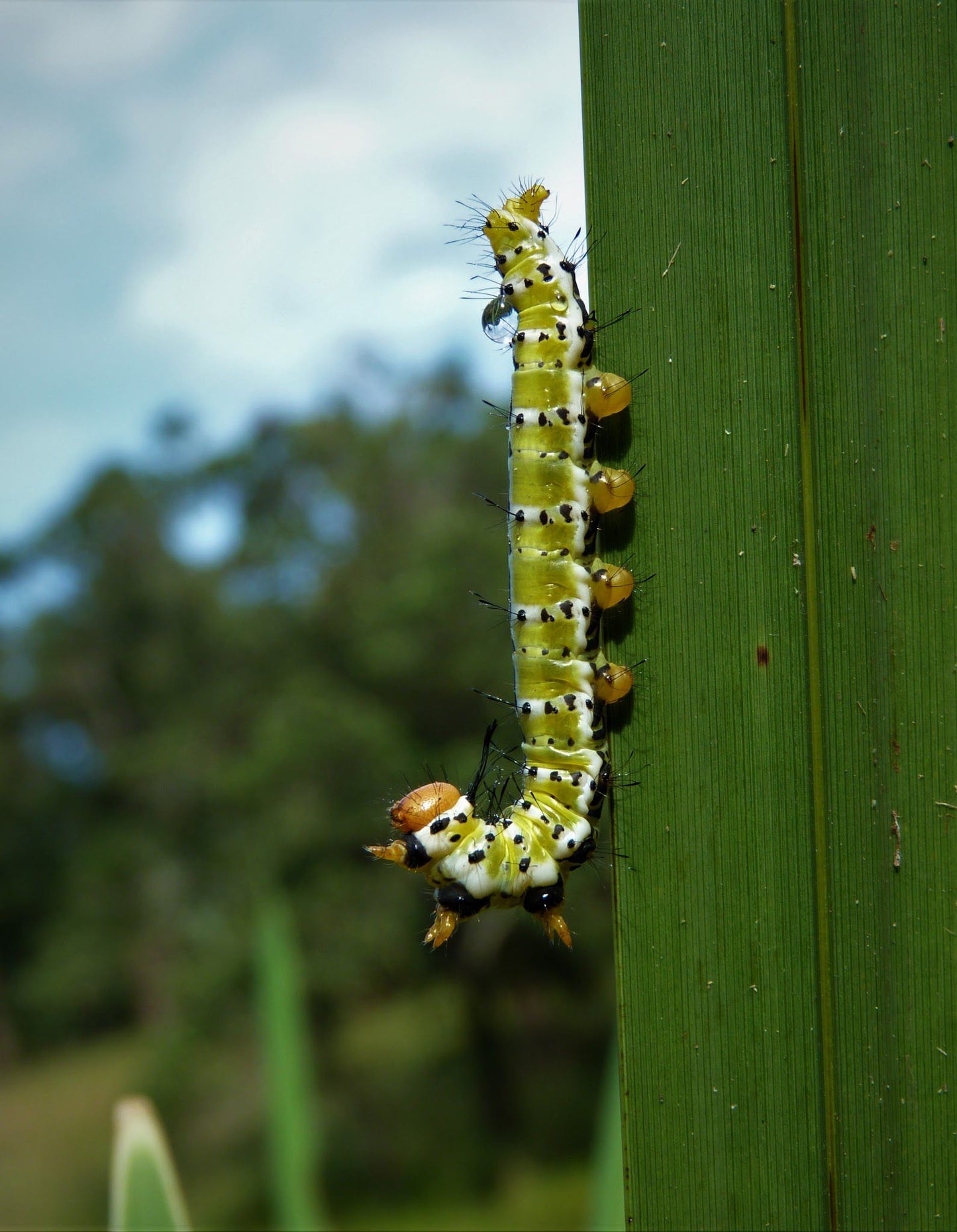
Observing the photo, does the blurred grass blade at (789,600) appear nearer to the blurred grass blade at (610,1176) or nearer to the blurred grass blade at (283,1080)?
the blurred grass blade at (610,1176)

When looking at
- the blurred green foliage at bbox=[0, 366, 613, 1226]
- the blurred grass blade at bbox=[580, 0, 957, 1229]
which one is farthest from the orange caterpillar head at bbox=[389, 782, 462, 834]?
the blurred green foliage at bbox=[0, 366, 613, 1226]

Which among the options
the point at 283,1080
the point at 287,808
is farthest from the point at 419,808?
the point at 287,808

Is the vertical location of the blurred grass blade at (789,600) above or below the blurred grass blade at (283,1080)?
above

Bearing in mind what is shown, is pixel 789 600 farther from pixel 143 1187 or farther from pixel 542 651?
pixel 143 1187

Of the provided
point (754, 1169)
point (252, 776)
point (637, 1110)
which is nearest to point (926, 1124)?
point (754, 1169)

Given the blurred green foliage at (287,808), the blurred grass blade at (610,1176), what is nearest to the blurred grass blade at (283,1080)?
the blurred grass blade at (610,1176)
